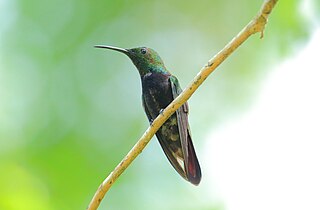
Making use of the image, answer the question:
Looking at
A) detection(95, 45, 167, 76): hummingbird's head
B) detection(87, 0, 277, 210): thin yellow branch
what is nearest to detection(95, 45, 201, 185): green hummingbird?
detection(95, 45, 167, 76): hummingbird's head

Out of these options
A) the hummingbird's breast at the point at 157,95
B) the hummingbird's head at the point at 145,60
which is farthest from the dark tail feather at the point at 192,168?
the hummingbird's head at the point at 145,60

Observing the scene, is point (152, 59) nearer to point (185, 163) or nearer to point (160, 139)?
point (160, 139)

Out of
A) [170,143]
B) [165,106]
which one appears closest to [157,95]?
[165,106]

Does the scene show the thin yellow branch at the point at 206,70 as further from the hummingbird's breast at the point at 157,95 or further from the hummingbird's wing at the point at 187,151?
the hummingbird's breast at the point at 157,95

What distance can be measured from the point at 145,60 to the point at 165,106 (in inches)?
20.8

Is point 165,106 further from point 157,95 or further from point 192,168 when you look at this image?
point 192,168

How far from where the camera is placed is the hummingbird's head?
570cm

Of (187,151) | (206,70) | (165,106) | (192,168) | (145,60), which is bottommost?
(192,168)

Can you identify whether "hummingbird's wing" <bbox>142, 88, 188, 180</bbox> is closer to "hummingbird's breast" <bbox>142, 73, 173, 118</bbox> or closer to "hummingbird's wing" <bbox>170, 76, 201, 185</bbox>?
"hummingbird's breast" <bbox>142, 73, 173, 118</bbox>

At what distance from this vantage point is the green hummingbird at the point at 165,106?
501cm

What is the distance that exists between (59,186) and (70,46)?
1.58 m

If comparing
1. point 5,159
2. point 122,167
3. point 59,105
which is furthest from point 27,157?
point 122,167

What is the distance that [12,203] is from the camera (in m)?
5.83

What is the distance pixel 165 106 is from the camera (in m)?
5.45
